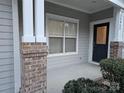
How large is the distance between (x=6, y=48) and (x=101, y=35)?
489cm

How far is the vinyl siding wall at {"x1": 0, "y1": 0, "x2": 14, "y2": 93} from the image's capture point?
2.69 meters

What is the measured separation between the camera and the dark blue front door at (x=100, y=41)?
604cm

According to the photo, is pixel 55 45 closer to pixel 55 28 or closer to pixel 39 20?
pixel 55 28

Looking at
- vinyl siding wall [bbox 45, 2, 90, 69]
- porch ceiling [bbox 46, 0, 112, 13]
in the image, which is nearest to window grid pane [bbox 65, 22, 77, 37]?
vinyl siding wall [bbox 45, 2, 90, 69]

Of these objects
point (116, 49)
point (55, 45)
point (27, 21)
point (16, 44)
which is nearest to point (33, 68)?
point (16, 44)

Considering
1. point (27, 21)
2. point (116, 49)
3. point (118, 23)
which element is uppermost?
point (118, 23)

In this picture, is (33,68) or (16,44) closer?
(33,68)

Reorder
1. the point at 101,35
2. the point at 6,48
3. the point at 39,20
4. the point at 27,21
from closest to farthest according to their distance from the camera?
1. the point at 27,21
2. the point at 39,20
3. the point at 6,48
4. the point at 101,35

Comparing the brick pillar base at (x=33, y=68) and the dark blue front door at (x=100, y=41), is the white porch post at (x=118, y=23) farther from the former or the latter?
the brick pillar base at (x=33, y=68)

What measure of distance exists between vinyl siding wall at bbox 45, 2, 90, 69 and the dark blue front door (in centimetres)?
46

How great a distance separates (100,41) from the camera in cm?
634

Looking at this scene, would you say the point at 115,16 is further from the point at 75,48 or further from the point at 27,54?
the point at 27,54

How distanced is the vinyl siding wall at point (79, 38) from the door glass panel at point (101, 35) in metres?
0.61

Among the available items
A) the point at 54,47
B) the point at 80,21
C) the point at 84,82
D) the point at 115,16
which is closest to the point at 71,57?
the point at 54,47
